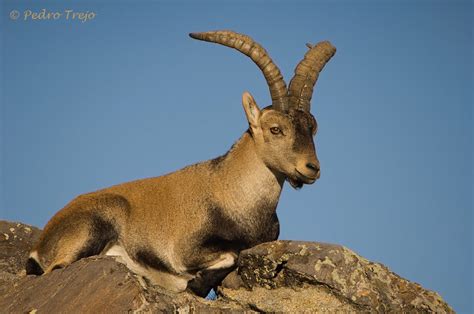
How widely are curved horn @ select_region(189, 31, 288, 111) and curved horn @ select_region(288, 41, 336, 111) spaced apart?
209 millimetres

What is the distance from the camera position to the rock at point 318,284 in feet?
36.6

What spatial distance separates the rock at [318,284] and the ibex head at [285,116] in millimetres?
1794

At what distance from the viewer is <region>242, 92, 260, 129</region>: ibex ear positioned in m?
14.0

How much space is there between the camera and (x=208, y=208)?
13.8m

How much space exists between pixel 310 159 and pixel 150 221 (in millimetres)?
3358

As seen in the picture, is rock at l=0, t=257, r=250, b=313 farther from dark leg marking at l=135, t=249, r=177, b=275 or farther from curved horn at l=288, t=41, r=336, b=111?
curved horn at l=288, t=41, r=336, b=111

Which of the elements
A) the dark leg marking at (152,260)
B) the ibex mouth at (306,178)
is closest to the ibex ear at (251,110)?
the ibex mouth at (306,178)

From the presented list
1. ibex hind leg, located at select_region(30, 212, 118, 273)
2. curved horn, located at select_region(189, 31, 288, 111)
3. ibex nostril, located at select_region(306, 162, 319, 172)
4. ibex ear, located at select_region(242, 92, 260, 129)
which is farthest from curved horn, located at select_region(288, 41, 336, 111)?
ibex hind leg, located at select_region(30, 212, 118, 273)

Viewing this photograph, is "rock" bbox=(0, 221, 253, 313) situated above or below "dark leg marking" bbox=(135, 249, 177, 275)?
below

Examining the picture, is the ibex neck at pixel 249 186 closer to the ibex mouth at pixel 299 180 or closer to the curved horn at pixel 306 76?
the ibex mouth at pixel 299 180

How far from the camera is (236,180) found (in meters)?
14.0

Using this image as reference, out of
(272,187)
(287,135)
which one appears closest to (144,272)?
(272,187)

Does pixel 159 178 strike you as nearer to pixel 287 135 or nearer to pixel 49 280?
pixel 287 135

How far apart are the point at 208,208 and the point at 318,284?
324 centimetres
